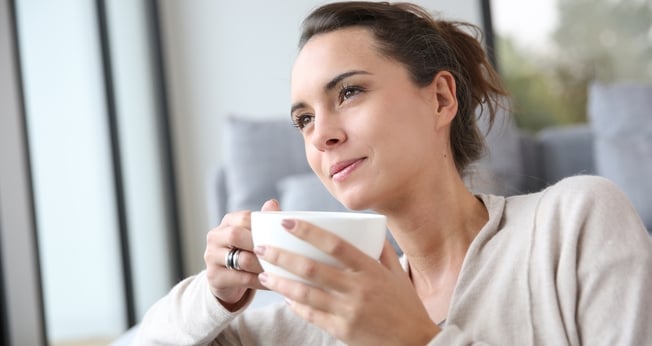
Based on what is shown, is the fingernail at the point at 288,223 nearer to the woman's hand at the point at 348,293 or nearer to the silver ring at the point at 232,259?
the woman's hand at the point at 348,293

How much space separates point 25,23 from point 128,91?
107 centimetres

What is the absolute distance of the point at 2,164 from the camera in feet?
9.27

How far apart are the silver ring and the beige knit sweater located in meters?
0.12

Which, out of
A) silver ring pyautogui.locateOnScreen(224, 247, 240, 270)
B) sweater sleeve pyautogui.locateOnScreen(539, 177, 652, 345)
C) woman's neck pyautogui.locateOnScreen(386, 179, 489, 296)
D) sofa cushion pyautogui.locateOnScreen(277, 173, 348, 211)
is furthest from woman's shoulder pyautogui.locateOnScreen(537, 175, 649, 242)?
sofa cushion pyautogui.locateOnScreen(277, 173, 348, 211)

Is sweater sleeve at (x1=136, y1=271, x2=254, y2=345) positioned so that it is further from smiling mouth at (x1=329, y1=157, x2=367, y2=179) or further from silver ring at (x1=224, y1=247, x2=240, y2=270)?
smiling mouth at (x1=329, y1=157, x2=367, y2=179)

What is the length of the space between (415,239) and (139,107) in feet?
10.4

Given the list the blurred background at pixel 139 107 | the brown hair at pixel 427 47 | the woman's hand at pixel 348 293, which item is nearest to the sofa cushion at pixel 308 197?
the blurred background at pixel 139 107

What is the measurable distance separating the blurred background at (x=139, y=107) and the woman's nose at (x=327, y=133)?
187cm

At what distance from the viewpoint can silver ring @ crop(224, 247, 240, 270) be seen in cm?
114

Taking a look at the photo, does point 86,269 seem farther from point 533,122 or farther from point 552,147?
point 533,122

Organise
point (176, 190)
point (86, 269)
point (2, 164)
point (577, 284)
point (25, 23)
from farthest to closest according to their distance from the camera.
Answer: point (176, 190) < point (86, 269) < point (25, 23) < point (2, 164) < point (577, 284)

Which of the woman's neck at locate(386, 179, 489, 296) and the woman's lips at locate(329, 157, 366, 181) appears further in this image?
the woman's neck at locate(386, 179, 489, 296)

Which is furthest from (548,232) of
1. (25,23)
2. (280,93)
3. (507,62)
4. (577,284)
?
(507,62)

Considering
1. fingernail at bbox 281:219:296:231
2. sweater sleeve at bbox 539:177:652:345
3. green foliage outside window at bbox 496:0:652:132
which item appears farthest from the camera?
green foliage outside window at bbox 496:0:652:132
